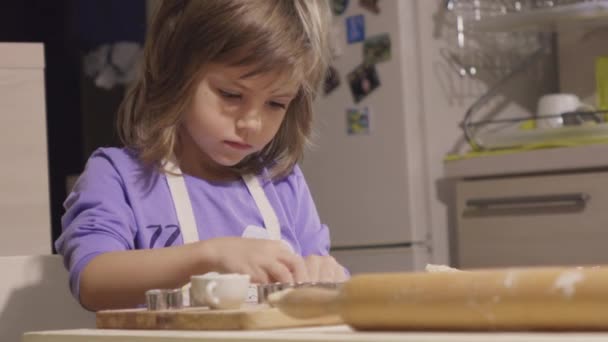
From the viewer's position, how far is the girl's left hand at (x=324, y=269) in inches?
44.2

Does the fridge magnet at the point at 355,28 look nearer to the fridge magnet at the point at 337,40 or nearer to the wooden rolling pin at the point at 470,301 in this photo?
the fridge magnet at the point at 337,40

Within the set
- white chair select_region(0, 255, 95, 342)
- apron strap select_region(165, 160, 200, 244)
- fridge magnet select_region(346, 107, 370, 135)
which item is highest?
fridge magnet select_region(346, 107, 370, 135)

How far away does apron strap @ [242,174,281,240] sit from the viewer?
1433mm

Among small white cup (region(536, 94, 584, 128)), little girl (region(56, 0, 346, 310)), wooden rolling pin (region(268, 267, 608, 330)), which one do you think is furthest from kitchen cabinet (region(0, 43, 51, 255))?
small white cup (region(536, 94, 584, 128))

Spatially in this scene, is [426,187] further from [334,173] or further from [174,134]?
[174,134]

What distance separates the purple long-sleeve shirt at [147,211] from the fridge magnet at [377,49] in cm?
118

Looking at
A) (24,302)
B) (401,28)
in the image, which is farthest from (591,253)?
(24,302)

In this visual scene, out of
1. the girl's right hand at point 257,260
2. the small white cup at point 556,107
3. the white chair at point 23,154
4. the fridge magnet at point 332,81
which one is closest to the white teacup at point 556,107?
the small white cup at point 556,107

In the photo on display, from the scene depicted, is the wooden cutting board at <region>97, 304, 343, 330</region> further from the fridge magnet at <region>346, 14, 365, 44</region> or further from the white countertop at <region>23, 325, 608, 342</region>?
the fridge magnet at <region>346, 14, 365, 44</region>

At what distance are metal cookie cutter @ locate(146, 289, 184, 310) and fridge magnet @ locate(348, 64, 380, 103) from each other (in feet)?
6.21

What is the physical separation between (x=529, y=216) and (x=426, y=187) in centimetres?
30

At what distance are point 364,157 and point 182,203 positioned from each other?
4.61 feet

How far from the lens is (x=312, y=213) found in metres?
1.52

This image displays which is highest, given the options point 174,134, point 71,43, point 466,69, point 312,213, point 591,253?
point 71,43
